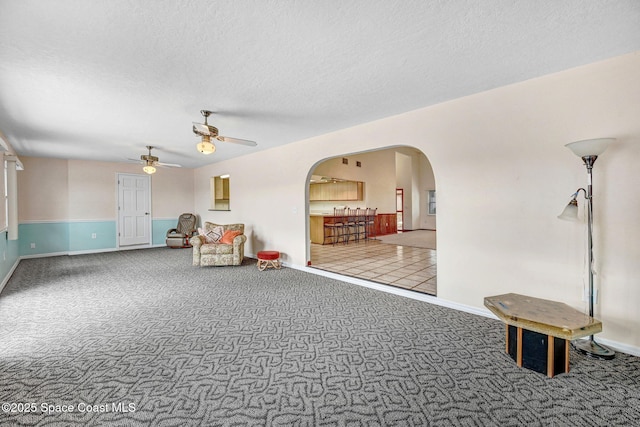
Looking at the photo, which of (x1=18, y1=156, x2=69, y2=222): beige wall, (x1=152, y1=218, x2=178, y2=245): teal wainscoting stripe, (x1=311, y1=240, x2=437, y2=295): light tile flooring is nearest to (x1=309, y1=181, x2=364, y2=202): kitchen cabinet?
(x1=311, y1=240, x2=437, y2=295): light tile flooring

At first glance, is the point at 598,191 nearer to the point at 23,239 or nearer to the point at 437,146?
the point at 437,146

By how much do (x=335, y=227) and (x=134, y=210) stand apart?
19.9ft

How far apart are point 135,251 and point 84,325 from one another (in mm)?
5461

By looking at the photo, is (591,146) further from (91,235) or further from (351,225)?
(91,235)

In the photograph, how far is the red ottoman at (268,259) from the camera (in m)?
5.25

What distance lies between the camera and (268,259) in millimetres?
5246

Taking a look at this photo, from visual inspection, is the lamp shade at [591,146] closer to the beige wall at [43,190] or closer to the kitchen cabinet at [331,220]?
the kitchen cabinet at [331,220]

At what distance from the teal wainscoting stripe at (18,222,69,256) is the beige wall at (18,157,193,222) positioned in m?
0.17

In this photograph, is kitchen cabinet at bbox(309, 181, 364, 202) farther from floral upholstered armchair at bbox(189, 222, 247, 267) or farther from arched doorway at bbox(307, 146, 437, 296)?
floral upholstered armchair at bbox(189, 222, 247, 267)

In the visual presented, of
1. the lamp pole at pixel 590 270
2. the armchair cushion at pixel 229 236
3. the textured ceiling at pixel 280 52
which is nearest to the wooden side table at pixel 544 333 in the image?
the lamp pole at pixel 590 270

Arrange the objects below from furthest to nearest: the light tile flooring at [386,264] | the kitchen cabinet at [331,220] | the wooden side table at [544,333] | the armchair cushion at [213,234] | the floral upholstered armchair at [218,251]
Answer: the kitchen cabinet at [331,220]
the armchair cushion at [213,234]
the floral upholstered armchair at [218,251]
the light tile flooring at [386,264]
the wooden side table at [544,333]

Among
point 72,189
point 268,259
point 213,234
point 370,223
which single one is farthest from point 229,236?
point 370,223

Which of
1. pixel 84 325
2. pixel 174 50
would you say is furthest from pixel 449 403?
pixel 84 325

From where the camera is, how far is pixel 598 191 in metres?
2.43
